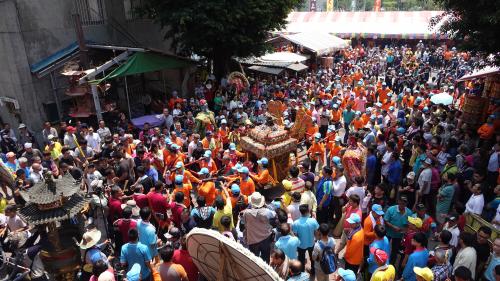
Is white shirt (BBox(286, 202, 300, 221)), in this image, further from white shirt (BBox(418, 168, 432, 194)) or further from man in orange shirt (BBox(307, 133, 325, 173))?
man in orange shirt (BBox(307, 133, 325, 173))

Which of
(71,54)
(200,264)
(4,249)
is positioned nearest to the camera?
(200,264)

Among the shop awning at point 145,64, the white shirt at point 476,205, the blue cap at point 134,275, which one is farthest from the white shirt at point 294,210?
the shop awning at point 145,64

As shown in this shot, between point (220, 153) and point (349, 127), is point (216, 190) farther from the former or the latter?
point (349, 127)

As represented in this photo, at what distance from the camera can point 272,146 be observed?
29.1 ft

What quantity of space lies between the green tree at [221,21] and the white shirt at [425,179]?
9956 mm

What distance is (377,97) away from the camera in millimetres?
15758

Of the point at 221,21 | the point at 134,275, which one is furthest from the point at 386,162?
the point at 221,21

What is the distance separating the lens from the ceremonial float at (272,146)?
8.86m

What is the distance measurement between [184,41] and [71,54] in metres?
4.69

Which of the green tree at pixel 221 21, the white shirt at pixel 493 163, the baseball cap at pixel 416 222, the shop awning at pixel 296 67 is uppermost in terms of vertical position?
the green tree at pixel 221 21

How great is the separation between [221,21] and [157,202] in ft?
33.7

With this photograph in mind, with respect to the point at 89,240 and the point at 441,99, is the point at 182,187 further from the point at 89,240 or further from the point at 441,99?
the point at 441,99

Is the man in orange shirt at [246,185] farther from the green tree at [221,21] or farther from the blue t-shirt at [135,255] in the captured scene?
the green tree at [221,21]

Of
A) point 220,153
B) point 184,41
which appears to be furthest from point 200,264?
point 184,41
